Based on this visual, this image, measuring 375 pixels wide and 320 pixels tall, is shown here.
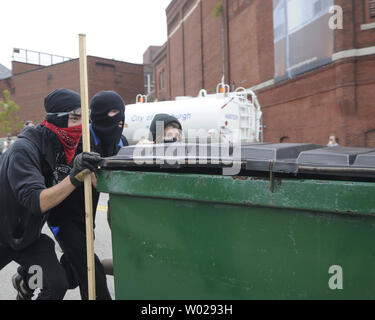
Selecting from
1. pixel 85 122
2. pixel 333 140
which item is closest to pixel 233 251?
pixel 85 122

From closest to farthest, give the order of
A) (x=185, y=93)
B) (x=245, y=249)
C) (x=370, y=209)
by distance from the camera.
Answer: (x=370, y=209)
(x=245, y=249)
(x=185, y=93)

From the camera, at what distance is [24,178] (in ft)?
6.84

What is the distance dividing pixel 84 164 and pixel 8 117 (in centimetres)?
3877

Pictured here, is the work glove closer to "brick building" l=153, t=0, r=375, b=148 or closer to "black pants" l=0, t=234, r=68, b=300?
"black pants" l=0, t=234, r=68, b=300

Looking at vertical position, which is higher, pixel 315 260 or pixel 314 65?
pixel 314 65

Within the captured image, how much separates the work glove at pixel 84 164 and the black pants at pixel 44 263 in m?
0.68

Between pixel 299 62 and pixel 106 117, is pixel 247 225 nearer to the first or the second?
pixel 106 117

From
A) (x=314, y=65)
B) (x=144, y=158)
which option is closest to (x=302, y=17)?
(x=314, y=65)

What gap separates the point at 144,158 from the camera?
197 centimetres

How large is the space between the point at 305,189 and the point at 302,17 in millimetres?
13954

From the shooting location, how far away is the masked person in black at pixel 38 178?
213cm

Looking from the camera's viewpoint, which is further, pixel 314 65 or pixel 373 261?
pixel 314 65

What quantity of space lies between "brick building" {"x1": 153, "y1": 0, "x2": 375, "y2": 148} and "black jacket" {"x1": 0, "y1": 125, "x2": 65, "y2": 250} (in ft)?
38.4
